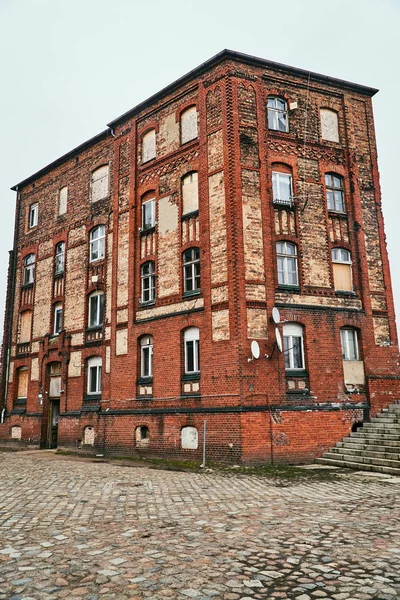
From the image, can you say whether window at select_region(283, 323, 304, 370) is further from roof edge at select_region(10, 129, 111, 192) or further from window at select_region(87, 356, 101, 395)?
roof edge at select_region(10, 129, 111, 192)

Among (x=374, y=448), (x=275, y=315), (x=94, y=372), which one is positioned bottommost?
(x=374, y=448)

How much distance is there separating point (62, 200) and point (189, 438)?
14.8m

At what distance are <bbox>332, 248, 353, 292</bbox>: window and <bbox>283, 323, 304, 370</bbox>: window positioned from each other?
2.49 meters

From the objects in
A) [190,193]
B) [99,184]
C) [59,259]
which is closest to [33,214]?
[59,259]

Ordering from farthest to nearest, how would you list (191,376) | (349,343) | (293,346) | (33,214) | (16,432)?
(33,214), (16,432), (349,343), (191,376), (293,346)

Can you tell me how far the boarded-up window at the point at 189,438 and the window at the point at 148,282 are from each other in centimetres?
525

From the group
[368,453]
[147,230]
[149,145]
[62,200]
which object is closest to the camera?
[368,453]

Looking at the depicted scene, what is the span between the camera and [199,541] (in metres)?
6.14

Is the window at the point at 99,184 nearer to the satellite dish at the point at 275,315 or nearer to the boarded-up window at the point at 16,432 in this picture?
the satellite dish at the point at 275,315

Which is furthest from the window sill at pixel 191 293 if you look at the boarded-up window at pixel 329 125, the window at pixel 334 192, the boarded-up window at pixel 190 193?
the boarded-up window at pixel 329 125

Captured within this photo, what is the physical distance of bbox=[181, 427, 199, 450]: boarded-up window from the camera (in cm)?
1569

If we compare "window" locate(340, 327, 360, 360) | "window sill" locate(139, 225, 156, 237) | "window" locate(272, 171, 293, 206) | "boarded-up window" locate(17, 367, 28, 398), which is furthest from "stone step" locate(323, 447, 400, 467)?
"boarded-up window" locate(17, 367, 28, 398)

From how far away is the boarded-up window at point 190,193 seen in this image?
1775 centimetres

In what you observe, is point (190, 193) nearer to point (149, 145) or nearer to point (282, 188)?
point (282, 188)
